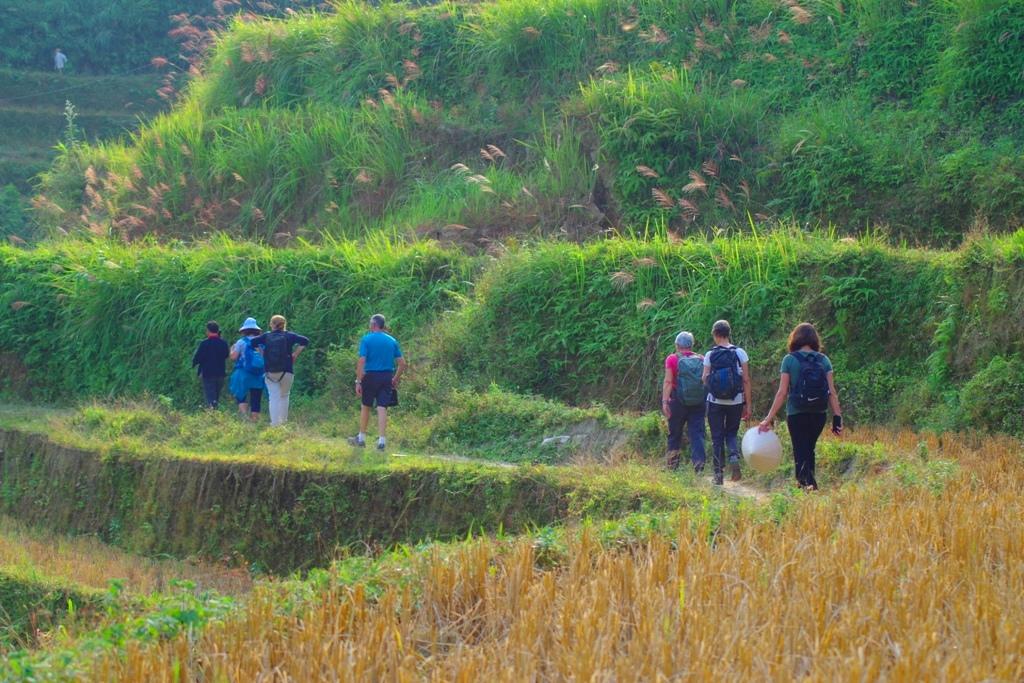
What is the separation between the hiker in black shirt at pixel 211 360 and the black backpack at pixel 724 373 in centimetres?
866

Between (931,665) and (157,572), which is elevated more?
(931,665)

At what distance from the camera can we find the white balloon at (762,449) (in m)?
10.6

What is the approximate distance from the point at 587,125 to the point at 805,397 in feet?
38.8

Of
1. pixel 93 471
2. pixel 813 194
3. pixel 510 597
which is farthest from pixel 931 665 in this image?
pixel 813 194

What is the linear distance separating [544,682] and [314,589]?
74.2 inches

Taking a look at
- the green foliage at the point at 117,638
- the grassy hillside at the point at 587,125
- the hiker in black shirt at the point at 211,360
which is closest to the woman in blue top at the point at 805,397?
the green foliage at the point at 117,638

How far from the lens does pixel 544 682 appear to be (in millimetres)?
5855

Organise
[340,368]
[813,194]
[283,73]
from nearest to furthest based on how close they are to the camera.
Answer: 1. [340,368]
2. [813,194]
3. [283,73]

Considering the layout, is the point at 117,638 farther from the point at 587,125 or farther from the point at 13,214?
the point at 13,214

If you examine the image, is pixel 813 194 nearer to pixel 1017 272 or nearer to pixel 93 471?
pixel 1017 272

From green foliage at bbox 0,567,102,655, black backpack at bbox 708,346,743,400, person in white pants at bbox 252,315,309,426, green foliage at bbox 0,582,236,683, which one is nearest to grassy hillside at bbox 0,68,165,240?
person in white pants at bbox 252,315,309,426

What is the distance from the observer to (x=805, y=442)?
10.9 meters

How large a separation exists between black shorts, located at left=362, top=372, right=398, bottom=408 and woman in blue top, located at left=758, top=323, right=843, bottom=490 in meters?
4.98

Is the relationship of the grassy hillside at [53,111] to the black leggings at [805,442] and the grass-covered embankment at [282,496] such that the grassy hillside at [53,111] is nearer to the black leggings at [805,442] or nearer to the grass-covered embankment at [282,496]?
the grass-covered embankment at [282,496]
